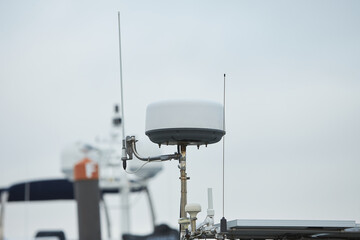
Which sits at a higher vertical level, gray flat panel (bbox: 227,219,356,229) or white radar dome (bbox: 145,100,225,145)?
white radar dome (bbox: 145,100,225,145)

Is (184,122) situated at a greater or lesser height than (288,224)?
greater

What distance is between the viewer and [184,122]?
6441 millimetres

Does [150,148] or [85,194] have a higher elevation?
[150,148]

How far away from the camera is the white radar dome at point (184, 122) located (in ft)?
21.1

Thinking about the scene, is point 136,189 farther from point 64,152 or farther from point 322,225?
point 322,225

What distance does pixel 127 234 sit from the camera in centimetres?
2631

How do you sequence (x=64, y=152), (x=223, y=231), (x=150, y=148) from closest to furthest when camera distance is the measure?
(x=223, y=231) → (x=150, y=148) → (x=64, y=152)

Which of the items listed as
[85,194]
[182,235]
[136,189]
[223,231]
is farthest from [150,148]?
[136,189]

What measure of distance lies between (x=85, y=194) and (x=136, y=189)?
2.92 m

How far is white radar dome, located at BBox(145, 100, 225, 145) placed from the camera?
21.1 ft

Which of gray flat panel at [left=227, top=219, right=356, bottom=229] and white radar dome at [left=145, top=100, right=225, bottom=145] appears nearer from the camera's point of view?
gray flat panel at [left=227, top=219, right=356, bottom=229]

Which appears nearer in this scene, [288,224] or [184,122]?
[288,224]

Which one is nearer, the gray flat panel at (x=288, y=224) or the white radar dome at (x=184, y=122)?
the gray flat panel at (x=288, y=224)

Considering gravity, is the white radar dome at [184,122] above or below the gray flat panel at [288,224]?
above
